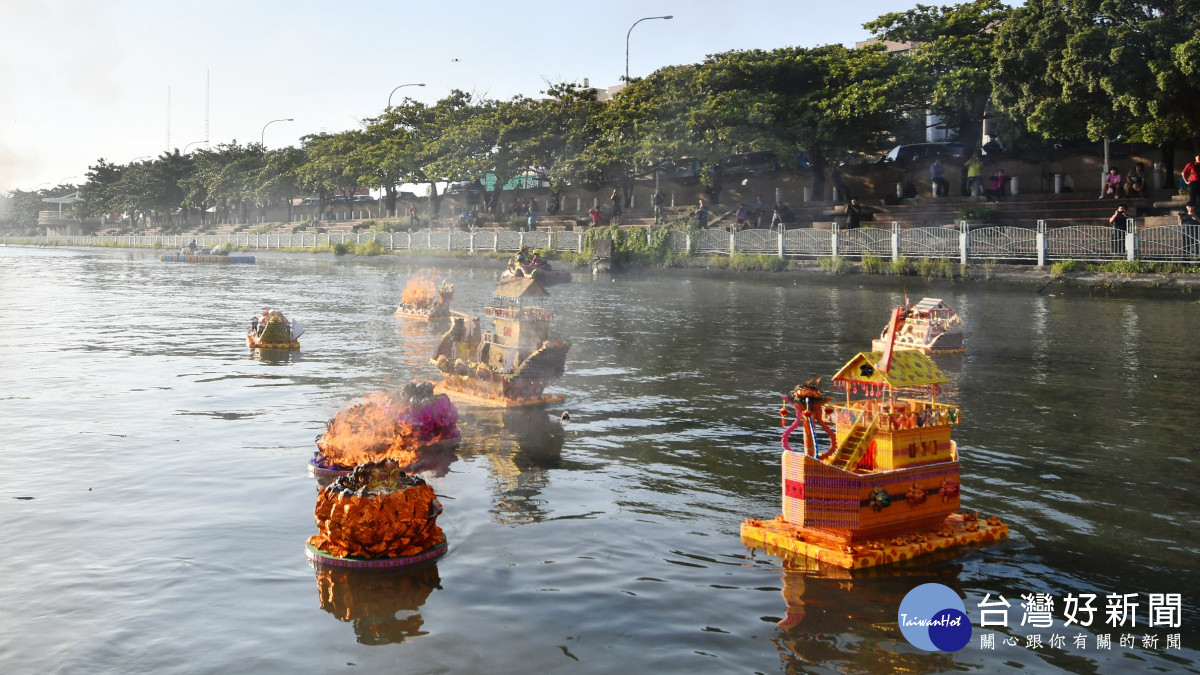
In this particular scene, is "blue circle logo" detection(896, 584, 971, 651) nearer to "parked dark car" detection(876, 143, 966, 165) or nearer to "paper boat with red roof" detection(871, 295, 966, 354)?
"paper boat with red roof" detection(871, 295, 966, 354)

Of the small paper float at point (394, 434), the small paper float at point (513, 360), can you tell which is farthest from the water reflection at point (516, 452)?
the small paper float at point (394, 434)

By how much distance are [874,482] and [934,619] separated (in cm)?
171

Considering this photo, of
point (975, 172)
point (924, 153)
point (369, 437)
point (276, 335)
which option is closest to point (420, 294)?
point (276, 335)

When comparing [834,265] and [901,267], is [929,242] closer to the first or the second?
[901,267]

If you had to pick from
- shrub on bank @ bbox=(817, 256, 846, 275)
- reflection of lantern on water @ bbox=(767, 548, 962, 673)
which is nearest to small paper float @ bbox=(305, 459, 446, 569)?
reflection of lantern on water @ bbox=(767, 548, 962, 673)

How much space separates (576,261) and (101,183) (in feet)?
355

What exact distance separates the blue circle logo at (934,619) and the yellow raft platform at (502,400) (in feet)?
30.8

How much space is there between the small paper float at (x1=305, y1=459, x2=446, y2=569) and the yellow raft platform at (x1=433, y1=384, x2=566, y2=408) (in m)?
7.17

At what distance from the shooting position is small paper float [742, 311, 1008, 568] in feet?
31.5

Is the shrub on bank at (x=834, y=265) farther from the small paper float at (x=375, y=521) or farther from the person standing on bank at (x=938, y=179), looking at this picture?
the small paper float at (x=375, y=521)

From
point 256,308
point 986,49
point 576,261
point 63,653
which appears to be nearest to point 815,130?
point 986,49

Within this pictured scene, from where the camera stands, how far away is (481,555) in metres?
9.84

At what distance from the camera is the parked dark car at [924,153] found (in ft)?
158

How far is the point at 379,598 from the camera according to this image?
28.9 feet
